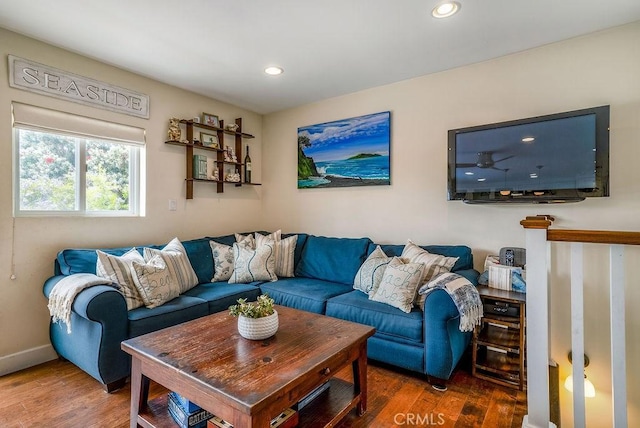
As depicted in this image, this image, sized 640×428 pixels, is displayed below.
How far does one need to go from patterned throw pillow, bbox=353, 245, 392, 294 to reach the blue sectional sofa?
8 centimetres

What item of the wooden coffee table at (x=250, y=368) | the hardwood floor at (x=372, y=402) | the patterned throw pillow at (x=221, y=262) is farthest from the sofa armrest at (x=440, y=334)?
the patterned throw pillow at (x=221, y=262)

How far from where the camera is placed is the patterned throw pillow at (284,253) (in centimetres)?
330

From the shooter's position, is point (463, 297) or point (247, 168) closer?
point (463, 297)

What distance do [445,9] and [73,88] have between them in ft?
9.24

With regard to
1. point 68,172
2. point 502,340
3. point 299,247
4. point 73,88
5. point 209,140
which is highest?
point 73,88

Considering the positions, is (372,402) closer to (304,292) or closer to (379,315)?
(379,315)

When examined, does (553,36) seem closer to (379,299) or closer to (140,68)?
(379,299)

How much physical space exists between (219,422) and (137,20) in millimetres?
2408

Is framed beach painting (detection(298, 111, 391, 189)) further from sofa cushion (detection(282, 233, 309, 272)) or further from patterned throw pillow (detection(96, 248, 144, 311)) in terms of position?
patterned throw pillow (detection(96, 248, 144, 311))

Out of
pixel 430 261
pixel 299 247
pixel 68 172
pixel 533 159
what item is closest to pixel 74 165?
pixel 68 172

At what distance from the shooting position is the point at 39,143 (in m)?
2.48

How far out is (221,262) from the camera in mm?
3143

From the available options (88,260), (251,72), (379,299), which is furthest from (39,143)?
(379,299)

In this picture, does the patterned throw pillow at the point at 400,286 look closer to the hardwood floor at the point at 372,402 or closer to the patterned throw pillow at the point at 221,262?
the hardwood floor at the point at 372,402
